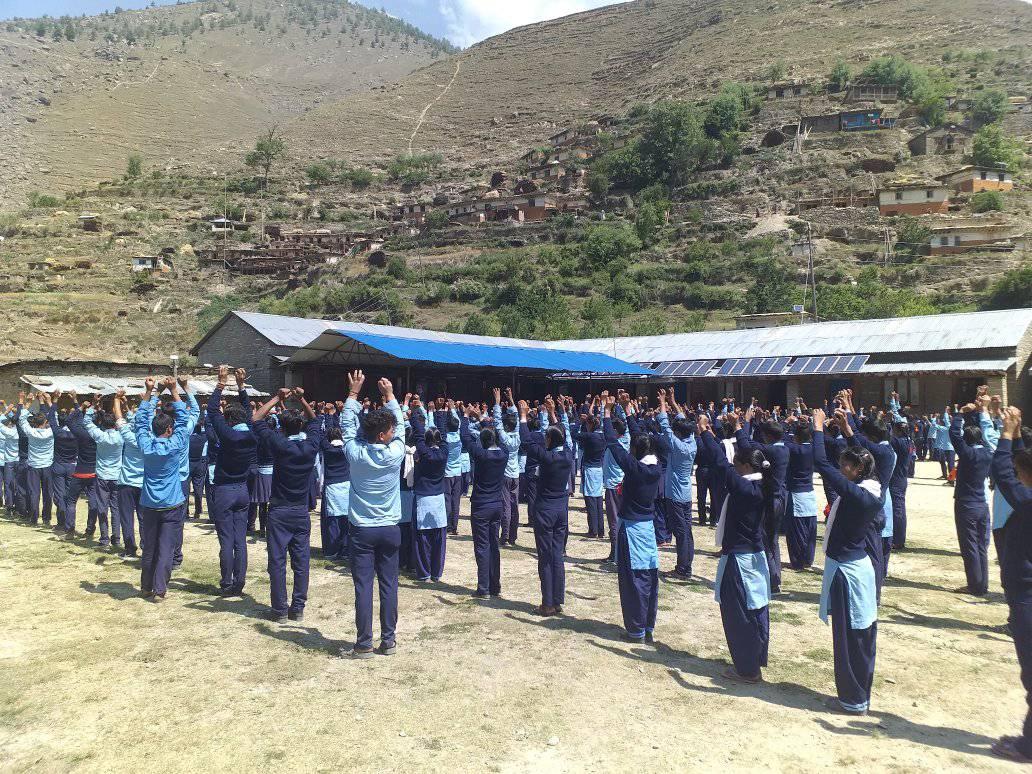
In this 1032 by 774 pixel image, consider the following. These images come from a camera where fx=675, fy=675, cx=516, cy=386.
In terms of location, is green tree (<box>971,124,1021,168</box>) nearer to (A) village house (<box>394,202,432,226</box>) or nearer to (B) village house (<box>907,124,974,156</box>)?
(B) village house (<box>907,124,974,156</box>)

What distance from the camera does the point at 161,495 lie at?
6.49 metres

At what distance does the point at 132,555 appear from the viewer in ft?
27.4

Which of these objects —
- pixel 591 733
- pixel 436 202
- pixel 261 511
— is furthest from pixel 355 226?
pixel 591 733

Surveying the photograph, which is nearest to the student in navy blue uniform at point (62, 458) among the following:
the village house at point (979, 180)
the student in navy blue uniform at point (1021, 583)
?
the student in navy blue uniform at point (1021, 583)

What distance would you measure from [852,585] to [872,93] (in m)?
88.6

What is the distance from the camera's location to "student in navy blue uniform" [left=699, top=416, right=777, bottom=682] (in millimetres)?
4859

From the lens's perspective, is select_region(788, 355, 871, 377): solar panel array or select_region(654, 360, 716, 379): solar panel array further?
select_region(654, 360, 716, 379): solar panel array

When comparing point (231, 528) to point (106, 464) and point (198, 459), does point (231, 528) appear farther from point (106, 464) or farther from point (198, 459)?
point (198, 459)

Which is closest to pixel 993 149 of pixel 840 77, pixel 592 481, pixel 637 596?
pixel 840 77

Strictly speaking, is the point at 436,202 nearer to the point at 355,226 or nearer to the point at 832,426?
the point at 355,226

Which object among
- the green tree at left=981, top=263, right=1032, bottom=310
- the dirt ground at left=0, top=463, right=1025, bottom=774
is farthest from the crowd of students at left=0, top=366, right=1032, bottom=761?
the green tree at left=981, top=263, right=1032, bottom=310

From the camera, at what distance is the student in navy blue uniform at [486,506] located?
6805mm

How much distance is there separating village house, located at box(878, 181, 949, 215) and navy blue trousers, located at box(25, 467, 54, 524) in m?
60.9

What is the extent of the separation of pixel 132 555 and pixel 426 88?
154051 millimetres
